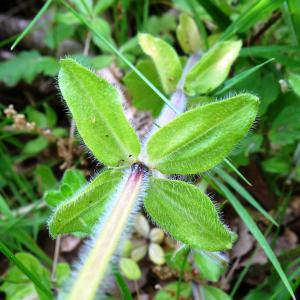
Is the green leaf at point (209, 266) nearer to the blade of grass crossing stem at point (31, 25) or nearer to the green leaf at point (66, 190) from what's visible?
the green leaf at point (66, 190)

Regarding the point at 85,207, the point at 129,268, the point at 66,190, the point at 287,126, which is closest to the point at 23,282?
the point at 129,268

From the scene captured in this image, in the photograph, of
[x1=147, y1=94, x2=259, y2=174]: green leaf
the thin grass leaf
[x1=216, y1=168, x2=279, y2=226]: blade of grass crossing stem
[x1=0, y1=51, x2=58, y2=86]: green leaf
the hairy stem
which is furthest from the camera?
[x1=0, y1=51, x2=58, y2=86]: green leaf

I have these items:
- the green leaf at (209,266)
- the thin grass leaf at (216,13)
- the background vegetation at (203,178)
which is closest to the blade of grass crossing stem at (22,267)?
the background vegetation at (203,178)

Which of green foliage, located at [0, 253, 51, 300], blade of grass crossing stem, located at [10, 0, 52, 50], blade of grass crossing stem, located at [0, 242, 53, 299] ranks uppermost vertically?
blade of grass crossing stem, located at [10, 0, 52, 50]

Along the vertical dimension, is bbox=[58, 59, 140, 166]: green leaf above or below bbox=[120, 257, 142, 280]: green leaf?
above

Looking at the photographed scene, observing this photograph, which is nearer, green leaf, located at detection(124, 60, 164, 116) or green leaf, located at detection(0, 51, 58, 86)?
green leaf, located at detection(124, 60, 164, 116)

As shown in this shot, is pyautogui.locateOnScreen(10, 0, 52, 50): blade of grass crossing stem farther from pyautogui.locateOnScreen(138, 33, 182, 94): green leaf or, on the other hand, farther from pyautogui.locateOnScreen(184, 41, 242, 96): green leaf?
pyautogui.locateOnScreen(184, 41, 242, 96): green leaf

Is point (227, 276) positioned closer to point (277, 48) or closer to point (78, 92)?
point (277, 48)

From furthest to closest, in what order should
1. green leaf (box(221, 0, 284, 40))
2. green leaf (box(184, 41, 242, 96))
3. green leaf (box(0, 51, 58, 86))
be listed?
green leaf (box(0, 51, 58, 86)), green leaf (box(184, 41, 242, 96)), green leaf (box(221, 0, 284, 40))

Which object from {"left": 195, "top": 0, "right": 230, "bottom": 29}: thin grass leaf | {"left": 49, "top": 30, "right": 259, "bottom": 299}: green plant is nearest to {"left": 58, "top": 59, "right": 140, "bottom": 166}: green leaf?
{"left": 49, "top": 30, "right": 259, "bottom": 299}: green plant
